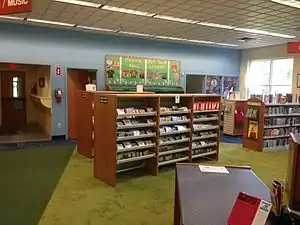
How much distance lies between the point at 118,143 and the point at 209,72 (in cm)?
776

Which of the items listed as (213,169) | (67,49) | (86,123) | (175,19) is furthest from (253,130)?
(67,49)

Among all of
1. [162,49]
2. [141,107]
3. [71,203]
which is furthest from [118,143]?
[162,49]

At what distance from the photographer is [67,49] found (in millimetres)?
8883

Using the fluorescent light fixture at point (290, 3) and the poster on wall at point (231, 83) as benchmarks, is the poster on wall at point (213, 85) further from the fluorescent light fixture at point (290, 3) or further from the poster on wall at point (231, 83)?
the fluorescent light fixture at point (290, 3)

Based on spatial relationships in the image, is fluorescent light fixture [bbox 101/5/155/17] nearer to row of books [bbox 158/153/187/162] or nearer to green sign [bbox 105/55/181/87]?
green sign [bbox 105/55/181/87]

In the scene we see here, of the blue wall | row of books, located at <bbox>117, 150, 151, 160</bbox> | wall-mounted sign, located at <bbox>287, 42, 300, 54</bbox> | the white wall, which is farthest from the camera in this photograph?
the white wall

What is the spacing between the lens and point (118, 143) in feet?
16.7

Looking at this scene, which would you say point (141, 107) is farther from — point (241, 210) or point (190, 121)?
point (241, 210)

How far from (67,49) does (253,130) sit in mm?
6076

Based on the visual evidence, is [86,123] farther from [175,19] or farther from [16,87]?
[16,87]

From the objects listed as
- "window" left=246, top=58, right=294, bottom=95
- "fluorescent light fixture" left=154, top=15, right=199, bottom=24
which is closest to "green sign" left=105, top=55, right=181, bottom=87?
"fluorescent light fixture" left=154, top=15, right=199, bottom=24

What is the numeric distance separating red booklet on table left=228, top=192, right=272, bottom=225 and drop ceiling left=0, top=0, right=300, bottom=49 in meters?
4.94

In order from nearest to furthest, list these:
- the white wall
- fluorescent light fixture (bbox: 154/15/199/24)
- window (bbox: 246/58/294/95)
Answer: fluorescent light fixture (bbox: 154/15/199/24), the white wall, window (bbox: 246/58/294/95)

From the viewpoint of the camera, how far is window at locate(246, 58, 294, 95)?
11.0 metres
